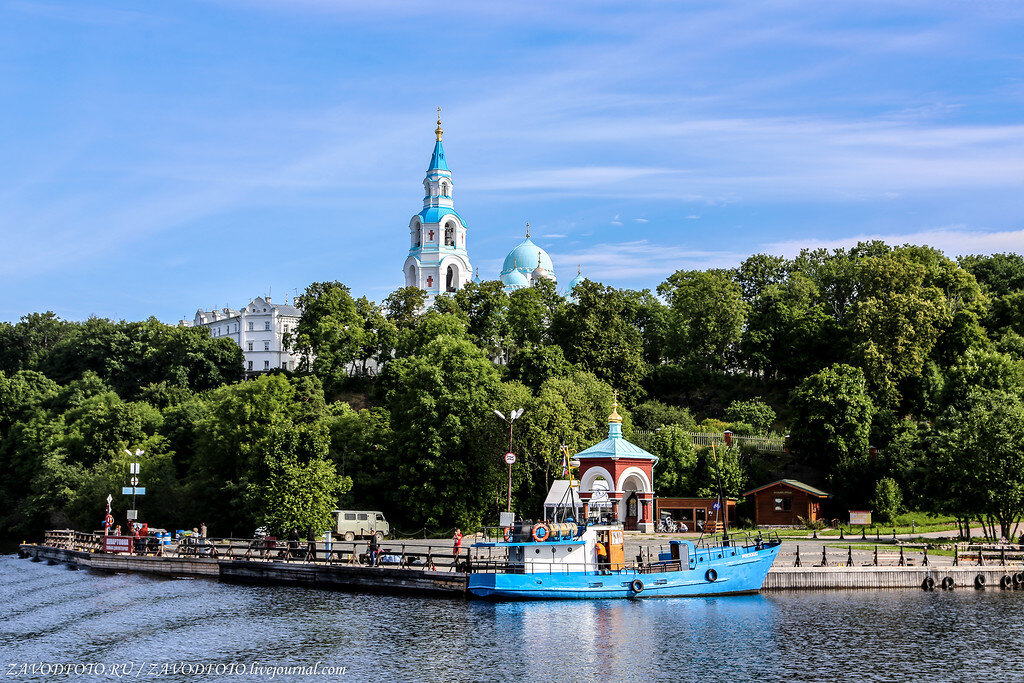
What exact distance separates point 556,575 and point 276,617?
1189cm

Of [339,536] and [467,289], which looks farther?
[467,289]

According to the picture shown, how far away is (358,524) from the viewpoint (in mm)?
64375

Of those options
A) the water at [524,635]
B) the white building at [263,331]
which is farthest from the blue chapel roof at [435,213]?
the water at [524,635]

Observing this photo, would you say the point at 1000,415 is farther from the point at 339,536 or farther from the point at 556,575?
the point at 339,536

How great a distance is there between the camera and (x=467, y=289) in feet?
312

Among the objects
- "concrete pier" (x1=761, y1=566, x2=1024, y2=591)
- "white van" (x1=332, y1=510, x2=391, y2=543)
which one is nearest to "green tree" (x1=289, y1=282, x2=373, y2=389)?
"white van" (x1=332, y1=510, x2=391, y2=543)

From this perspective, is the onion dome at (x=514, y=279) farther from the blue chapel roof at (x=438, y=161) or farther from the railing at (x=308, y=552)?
the railing at (x=308, y=552)

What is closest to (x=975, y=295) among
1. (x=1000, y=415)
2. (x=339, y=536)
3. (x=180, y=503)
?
(x=1000, y=415)

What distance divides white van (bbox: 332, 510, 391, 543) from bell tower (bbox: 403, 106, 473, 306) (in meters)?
62.8

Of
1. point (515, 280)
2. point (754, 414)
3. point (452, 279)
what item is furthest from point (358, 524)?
point (452, 279)

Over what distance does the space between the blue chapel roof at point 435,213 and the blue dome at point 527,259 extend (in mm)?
8542

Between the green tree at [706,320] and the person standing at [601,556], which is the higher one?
the green tree at [706,320]

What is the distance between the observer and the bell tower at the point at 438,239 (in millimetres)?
126812

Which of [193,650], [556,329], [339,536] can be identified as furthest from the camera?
[556,329]
